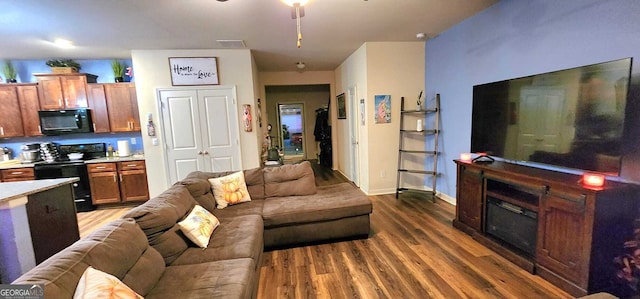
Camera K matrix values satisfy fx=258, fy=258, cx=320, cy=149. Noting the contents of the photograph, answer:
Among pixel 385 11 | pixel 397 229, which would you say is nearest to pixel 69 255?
pixel 397 229

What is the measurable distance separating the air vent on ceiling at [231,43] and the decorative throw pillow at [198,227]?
8.71 ft

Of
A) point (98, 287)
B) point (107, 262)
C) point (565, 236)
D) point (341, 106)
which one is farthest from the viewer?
point (341, 106)

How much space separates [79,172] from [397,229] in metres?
5.02

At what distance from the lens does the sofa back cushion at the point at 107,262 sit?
104 cm

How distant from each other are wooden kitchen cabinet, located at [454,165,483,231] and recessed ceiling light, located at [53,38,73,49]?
5395 millimetres

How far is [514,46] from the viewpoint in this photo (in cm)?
283

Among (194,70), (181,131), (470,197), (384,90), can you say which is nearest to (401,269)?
(470,197)

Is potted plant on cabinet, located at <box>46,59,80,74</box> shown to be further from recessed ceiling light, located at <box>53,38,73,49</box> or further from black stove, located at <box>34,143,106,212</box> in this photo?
black stove, located at <box>34,143,106,212</box>

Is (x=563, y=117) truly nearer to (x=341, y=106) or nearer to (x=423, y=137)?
(x=423, y=137)

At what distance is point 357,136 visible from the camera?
489cm

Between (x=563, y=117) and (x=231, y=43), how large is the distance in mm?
4057

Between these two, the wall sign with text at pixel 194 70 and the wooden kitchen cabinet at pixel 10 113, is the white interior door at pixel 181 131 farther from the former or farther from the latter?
the wooden kitchen cabinet at pixel 10 113

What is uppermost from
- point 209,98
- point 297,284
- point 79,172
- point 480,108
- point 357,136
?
point 209,98

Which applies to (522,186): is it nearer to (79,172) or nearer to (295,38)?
(295,38)
